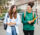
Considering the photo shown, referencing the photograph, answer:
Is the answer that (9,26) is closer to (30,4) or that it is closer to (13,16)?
(13,16)

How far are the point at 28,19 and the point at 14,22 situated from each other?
395 millimetres

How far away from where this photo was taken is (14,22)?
4.53m

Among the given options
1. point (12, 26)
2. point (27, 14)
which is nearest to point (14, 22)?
point (12, 26)

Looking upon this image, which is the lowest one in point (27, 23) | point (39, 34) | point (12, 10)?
point (39, 34)

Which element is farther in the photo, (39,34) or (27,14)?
(39,34)

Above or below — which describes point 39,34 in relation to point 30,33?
below

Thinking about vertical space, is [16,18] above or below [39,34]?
above

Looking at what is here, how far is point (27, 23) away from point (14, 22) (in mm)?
360

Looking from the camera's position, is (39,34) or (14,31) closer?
(14,31)

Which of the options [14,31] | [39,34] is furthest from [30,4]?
[39,34]

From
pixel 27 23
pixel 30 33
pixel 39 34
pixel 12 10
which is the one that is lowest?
pixel 39 34

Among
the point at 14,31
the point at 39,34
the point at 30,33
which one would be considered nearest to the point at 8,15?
the point at 14,31

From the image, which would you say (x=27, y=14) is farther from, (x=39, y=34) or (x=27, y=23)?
(x=39, y=34)

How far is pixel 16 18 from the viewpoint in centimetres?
456
